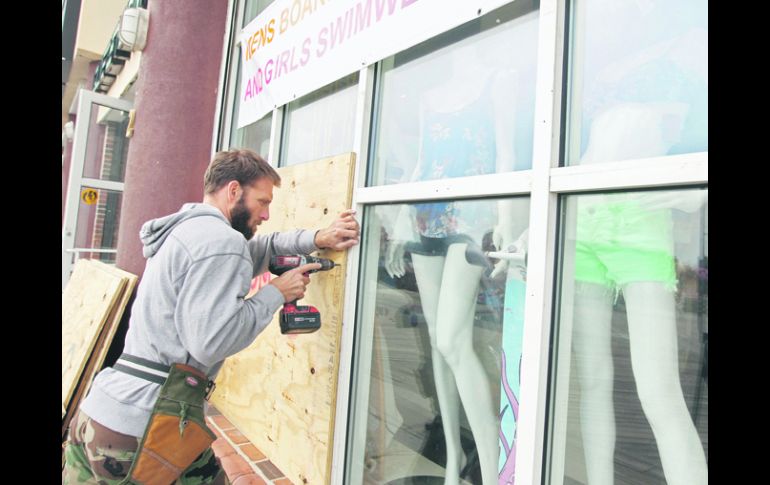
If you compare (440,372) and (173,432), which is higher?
(440,372)

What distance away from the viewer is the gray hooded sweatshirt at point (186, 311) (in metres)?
1.68

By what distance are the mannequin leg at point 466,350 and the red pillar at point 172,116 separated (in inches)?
115

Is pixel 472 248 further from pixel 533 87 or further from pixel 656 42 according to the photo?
pixel 656 42

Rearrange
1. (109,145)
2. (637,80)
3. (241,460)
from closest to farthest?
(637,80), (241,460), (109,145)

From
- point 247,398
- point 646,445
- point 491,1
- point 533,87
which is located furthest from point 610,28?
point 247,398

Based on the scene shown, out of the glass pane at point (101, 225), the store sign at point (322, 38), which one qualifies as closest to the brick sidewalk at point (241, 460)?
the store sign at point (322, 38)

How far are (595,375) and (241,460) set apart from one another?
2.19 metres

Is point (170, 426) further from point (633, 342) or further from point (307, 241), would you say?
point (633, 342)

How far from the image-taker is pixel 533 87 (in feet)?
5.72

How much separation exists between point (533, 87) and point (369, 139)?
35.8 inches

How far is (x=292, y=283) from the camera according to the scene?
1989 millimetres

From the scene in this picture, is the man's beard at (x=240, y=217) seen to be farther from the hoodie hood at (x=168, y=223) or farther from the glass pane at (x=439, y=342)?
the glass pane at (x=439, y=342)

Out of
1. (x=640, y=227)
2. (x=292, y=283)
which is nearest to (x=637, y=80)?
(x=640, y=227)
